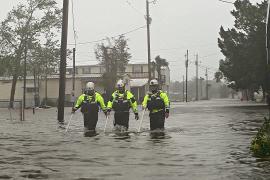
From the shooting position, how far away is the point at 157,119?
16.9 m

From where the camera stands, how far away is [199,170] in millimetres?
8625

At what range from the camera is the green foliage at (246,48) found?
5078 centimetres

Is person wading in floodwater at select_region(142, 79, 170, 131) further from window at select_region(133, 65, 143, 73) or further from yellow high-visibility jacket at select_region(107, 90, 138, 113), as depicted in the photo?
window at select_region(133, 65, 143, 73)

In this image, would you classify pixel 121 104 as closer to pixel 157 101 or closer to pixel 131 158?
pixel 157 101

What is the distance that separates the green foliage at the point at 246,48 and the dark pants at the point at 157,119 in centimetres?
3254

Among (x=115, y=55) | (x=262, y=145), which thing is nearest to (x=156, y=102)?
(x=262, y=145)

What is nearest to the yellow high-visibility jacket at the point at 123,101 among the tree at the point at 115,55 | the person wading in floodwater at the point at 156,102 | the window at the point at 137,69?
the person wading in floodwater at the point at 156,102

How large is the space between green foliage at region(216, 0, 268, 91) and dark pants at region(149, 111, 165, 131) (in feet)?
107

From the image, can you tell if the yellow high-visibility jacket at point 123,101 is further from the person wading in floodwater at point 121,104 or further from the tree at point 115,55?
the tree at point 115,55

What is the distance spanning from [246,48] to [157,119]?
39823mm

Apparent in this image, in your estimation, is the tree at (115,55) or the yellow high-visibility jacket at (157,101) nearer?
the yellow high-visibility jacket at (157,101)

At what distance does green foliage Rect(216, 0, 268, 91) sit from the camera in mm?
50781

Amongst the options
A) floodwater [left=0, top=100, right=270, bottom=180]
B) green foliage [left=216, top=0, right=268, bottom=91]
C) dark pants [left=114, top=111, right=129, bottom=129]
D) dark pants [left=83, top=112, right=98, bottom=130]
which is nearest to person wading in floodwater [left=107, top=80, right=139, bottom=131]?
dark pants [left=114, top=111, right=129, bottom=129]

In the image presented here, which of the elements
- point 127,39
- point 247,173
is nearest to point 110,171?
point 247,173
